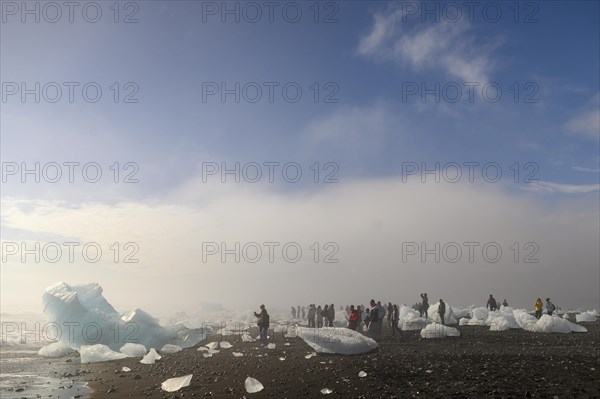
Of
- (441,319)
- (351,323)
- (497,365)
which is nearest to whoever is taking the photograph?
(497,365)

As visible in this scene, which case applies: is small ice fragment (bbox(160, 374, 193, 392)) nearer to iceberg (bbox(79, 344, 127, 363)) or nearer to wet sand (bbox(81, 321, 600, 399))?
wet sand (bbox(81, 321, 600, 399))

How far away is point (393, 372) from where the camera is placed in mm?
15086

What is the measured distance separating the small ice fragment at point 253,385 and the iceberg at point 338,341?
4.51 metres

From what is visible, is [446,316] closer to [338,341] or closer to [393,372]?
[338,341]

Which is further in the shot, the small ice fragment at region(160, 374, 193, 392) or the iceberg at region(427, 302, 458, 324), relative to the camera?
the iceberg at region(427, 302, 458, 324)

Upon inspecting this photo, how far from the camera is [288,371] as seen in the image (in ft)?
53.3

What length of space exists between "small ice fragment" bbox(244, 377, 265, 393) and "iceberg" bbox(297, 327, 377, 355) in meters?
4.51

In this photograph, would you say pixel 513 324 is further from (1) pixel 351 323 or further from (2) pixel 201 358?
(2) pixel 201 358

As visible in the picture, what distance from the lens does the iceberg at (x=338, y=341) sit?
723 inches

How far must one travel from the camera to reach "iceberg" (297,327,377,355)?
1836 cm

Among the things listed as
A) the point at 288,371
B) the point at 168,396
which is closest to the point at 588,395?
the point at 288,371

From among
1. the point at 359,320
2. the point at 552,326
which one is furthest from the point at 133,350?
the point at 552,326

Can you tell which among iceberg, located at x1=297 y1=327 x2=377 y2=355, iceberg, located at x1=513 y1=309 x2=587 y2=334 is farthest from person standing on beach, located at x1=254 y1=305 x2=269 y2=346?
iceberg, located at x1=513 y1=309 x2=587 y2=334

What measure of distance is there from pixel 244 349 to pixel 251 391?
31.9 feet
